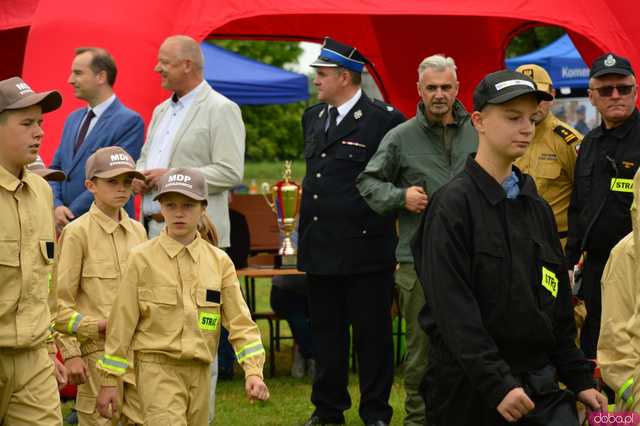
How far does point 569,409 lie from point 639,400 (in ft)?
1.25

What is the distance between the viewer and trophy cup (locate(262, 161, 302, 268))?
9.88 m

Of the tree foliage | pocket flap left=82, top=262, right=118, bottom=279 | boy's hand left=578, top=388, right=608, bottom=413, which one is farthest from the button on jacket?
the tree foliage

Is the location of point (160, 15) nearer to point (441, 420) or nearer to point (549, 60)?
point (441, 420)

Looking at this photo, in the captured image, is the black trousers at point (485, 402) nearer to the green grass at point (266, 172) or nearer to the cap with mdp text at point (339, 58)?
the cap with mdp text at point (339, 58)

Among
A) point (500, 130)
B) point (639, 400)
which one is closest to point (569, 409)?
point (639, 400)

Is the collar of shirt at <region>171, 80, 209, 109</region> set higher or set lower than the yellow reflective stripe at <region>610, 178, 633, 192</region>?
A: higher

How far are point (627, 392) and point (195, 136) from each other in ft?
12.6

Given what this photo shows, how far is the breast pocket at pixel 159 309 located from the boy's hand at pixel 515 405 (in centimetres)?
203

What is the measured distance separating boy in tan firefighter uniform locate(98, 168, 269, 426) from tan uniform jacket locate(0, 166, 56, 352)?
0.43 metres

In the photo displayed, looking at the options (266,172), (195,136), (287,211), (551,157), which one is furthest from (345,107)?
(266,172)

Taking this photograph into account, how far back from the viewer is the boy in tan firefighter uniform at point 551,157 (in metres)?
7.93

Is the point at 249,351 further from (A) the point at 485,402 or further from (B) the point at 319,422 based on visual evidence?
(B) the point at 319,422

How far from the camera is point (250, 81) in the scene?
2072 centimetres

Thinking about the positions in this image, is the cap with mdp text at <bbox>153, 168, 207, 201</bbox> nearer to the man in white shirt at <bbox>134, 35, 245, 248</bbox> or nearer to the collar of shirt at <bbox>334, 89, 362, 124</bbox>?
the man in white shirt at <bbox>134, 35, 245, 248</bbox>
